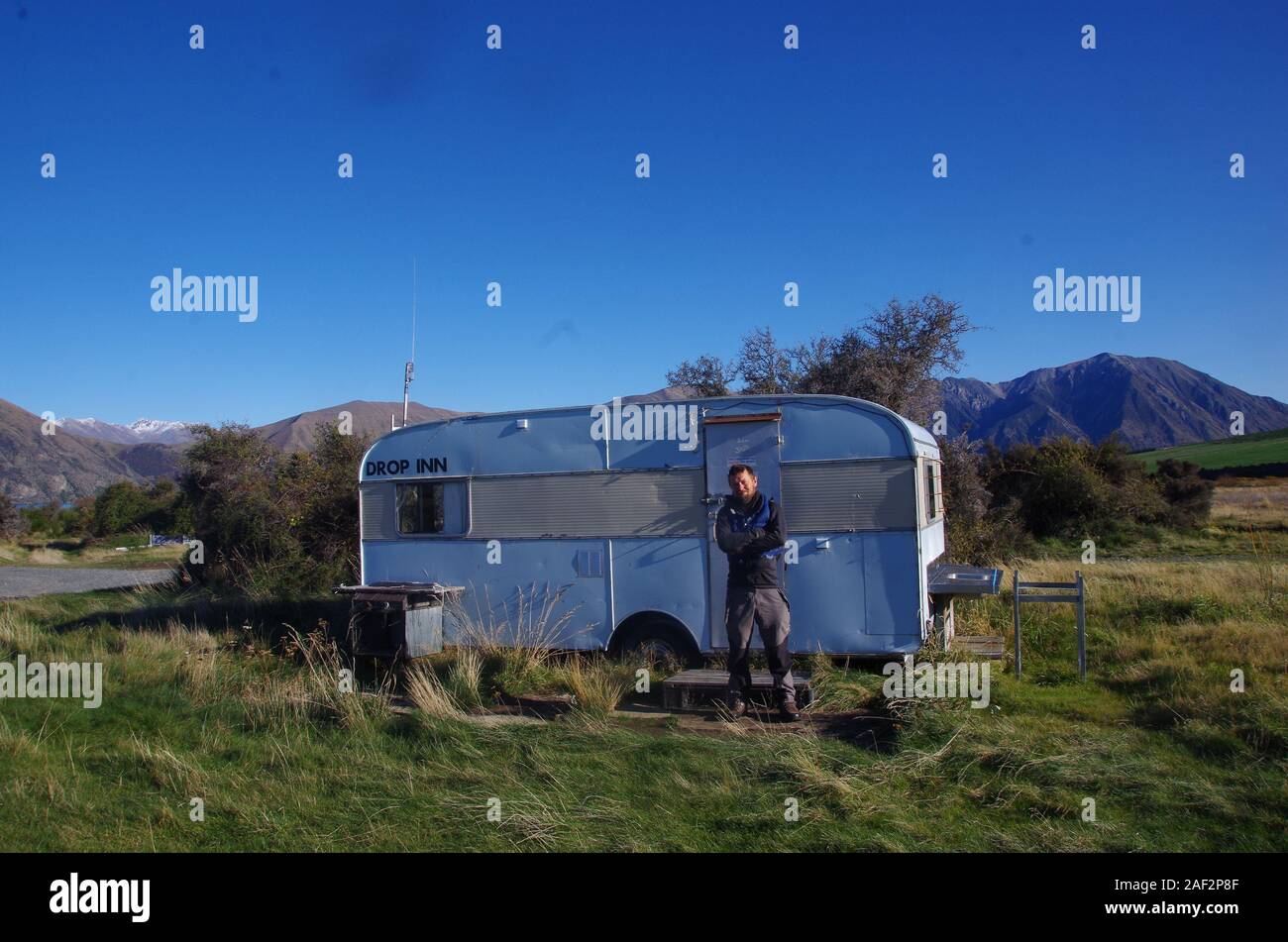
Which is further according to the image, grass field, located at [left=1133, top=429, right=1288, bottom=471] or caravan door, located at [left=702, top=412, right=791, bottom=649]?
grass field, located at [left=1133, top=429, right=1288, bottom=471]

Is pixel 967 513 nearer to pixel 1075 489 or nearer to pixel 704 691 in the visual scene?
pixel 1075 489

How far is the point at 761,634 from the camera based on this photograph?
713 centimetres

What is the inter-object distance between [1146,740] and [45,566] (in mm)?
36620

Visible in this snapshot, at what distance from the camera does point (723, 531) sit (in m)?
7.22

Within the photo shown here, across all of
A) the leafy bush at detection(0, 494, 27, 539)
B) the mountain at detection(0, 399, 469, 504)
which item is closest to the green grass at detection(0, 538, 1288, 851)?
the leafy bush at detection(0, 494, 27, 539)

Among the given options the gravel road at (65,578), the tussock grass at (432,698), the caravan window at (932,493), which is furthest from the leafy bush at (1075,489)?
the gravel road at (65,578)

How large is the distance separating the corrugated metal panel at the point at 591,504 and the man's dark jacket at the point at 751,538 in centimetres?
160

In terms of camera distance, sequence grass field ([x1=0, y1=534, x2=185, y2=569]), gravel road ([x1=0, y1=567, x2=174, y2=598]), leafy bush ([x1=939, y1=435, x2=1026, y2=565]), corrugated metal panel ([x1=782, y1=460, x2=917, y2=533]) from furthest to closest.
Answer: grass field ([x1=0, y1=534, x2=185, y2=569]), gravel road ([x1=0, y1=567, x2=174, y2=598]), leafy bush ([x1=939, y1=435, x2=1026, y2=565]), corrugated metal panel ([x1=782, y1=460, x2=917, y2=533])

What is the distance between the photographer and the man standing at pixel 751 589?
710 centimetres

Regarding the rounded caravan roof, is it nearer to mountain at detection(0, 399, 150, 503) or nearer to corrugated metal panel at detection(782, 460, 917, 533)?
corrugated metal panel at detection(782, 460, 917, 533)

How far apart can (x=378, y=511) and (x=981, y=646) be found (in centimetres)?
669

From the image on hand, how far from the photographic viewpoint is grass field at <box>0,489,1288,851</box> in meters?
4.95

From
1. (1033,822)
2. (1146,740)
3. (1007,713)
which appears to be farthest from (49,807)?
(1146,740)
